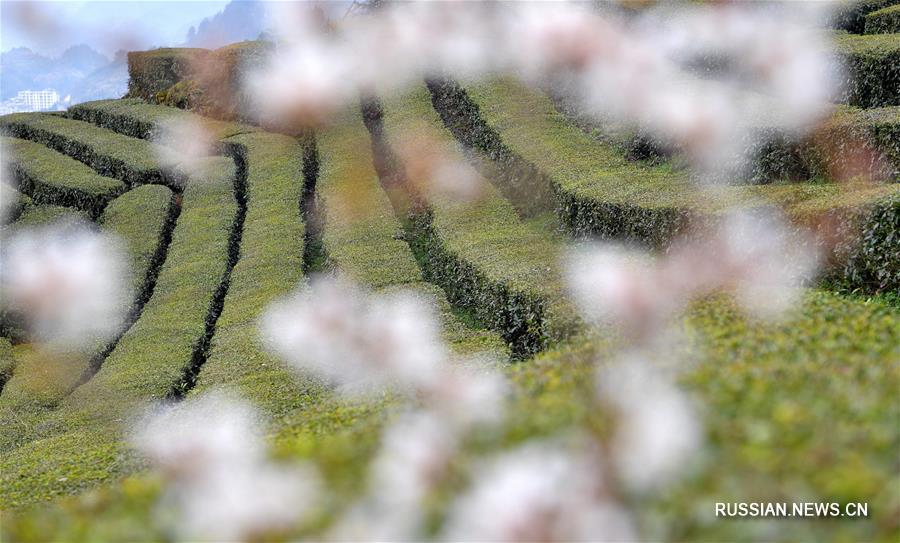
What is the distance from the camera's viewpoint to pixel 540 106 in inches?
804

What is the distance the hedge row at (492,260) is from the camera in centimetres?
1099

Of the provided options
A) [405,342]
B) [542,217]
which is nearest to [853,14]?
[542,217]

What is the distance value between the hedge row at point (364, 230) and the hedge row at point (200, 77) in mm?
5259

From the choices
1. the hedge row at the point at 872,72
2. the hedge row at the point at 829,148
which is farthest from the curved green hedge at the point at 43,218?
the hedge row at the point at 872,72

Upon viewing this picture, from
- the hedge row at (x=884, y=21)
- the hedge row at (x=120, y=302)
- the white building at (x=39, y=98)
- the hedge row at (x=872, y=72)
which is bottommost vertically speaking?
the hedge row at (x=120, y=302)

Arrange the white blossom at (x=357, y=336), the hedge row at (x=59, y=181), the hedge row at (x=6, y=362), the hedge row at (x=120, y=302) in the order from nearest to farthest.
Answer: the white blossom at (x=357, y=336) → the hedge row at (x=120, y=302) → the hedge row at (x=6, y=362) → the hedge row at (x=59, y=181)

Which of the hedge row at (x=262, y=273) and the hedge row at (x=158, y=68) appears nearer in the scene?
the hedge row at (x=262, y=273)

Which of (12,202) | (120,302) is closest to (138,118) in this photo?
(12,202)

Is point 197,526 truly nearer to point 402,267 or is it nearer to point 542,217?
point 402,267

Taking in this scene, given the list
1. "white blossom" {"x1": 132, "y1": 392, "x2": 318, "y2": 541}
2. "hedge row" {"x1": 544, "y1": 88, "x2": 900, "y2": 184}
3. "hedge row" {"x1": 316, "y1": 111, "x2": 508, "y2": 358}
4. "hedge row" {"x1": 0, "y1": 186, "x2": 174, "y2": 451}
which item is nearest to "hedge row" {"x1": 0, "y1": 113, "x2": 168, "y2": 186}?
"hedge row" {"x1": 0, "y1": 186, "x2": 174, "y2": 451}

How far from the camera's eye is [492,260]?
13.4 m

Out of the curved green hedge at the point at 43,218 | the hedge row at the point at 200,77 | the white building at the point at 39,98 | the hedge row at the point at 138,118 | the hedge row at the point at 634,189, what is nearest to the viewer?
the hedge row at the point at 634,189

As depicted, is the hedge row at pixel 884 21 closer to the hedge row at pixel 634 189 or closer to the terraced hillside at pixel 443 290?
the terraced hillside at pixel 443 290

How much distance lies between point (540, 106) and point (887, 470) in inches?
682
